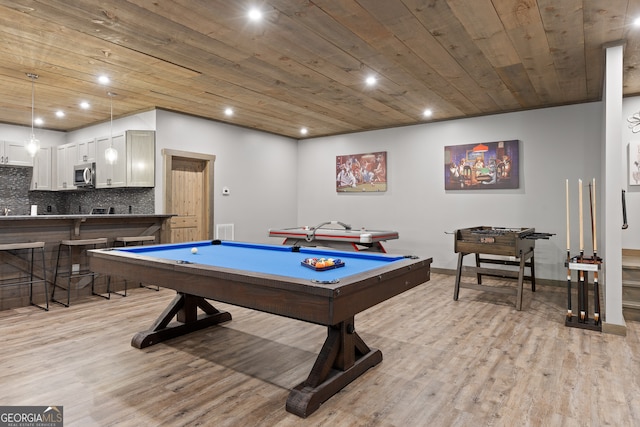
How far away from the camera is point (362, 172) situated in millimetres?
7137

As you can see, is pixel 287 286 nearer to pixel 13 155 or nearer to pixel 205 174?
pixel 205 174

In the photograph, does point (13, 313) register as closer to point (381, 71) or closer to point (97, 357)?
point (97, 357)

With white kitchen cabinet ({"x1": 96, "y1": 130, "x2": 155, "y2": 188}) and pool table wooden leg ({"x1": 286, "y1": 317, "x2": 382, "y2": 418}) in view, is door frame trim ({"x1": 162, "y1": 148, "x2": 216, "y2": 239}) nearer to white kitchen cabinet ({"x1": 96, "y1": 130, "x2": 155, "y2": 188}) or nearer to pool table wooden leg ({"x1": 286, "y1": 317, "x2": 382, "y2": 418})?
white kitchen cabinet ({"x1": 96, "y1": 130, "x2": 155, "y2": 188})

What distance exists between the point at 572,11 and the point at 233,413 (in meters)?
3.49

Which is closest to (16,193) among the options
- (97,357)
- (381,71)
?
(97,357)

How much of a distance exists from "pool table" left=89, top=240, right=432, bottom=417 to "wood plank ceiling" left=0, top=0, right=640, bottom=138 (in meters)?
1.77

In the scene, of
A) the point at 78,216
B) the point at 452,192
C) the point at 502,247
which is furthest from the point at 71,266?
the point at 452,192

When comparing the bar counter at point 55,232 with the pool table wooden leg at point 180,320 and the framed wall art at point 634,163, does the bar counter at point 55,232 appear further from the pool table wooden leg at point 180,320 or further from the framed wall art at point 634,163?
the framed wall art at point 634,163

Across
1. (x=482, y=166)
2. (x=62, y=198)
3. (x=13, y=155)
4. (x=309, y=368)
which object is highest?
(x=13, y=155)

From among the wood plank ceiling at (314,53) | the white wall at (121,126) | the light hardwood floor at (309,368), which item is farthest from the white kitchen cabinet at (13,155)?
the light hardwood floor at (309,368)

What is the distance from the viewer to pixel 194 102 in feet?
17.1

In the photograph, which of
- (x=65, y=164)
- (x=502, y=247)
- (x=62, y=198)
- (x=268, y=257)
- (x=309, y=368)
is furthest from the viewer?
(x=62, y=198)

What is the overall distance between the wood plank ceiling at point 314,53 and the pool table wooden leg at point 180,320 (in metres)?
2.25

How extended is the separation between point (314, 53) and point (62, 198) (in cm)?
648
